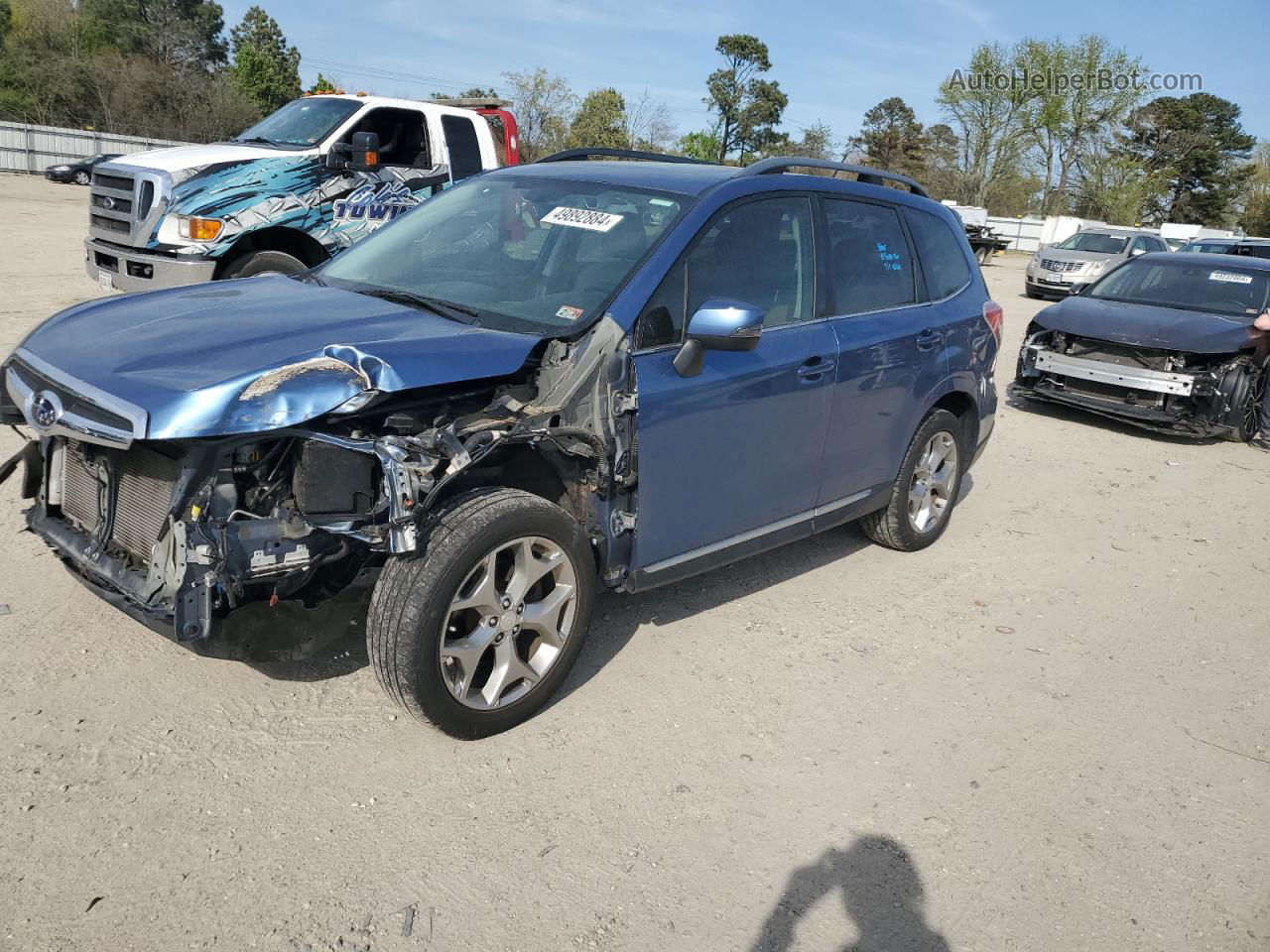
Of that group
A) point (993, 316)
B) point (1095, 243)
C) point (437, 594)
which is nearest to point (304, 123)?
point (993, 316)

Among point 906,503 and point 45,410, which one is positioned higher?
point 45,410

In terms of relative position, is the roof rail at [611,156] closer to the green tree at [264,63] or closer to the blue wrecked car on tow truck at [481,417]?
the blue wrecked car on tow truck at [481,417]

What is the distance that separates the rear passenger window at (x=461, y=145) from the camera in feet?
32.7

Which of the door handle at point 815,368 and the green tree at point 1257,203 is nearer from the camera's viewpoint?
the door handle at point 815,368

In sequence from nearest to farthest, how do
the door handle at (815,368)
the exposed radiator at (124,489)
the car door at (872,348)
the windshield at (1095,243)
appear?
1. the exposed radiator at (124,489)
2. the door handle at (815,368)
3. the car door at (872,348)
4. the windshield at (1095,243)

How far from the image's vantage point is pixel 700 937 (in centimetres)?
267

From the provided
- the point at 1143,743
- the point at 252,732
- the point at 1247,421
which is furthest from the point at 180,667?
the point at 1247,421

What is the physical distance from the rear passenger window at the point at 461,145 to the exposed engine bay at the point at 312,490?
7.05 meters

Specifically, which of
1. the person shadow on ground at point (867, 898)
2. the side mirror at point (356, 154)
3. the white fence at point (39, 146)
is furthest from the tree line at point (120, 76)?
the person shadow on ground at point (867, 898)

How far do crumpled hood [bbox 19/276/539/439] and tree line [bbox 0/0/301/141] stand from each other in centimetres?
4063

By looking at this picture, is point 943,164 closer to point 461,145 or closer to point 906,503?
point 461,145

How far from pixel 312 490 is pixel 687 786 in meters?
1.57

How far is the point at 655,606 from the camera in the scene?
15.1 ft

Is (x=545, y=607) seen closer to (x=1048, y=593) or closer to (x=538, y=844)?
(x=538, y=844)
